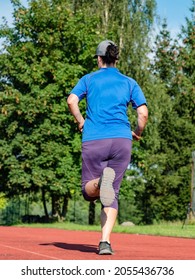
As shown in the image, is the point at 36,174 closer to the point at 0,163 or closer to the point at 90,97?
the point at 0,163

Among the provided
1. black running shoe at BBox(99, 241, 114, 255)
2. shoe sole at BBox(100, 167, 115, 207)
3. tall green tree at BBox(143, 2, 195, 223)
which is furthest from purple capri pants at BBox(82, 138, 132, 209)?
tall green tree at BBox(143, 2, 195, 223)

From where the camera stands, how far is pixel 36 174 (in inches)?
1511

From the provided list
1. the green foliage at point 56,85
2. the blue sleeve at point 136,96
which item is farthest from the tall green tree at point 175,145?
the blue sleeve at point 136,96

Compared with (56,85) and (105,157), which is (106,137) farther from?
(56,85)

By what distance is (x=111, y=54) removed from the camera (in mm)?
9133

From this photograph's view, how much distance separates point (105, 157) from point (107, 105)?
0.57 m

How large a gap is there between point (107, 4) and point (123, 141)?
38.8 m

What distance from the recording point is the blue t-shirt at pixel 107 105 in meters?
8.97

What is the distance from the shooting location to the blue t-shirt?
8969 millimetres

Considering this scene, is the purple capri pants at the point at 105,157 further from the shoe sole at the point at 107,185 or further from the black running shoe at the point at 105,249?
the black running shoe at the point at 105,249

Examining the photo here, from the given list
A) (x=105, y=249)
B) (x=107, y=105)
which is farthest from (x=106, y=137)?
(x=105, y=249)
